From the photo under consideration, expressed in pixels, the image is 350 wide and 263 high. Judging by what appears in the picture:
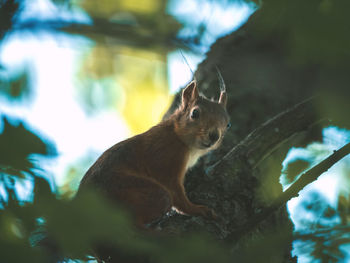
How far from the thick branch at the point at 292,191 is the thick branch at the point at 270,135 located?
122cm

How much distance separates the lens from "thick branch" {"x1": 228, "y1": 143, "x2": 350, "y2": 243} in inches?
75.5

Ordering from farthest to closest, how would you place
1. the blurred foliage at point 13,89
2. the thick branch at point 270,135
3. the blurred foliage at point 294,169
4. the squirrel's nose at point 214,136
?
the squirrel's nose at point 214,136 < the thick branch at point 270,135 < the blurred foliage at point 294,169 < the blurred foliage at point 13,89

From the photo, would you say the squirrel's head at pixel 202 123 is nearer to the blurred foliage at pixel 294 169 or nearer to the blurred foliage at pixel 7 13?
the blurred foliage at pixel 294 169

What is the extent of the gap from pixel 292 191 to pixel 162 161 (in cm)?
182

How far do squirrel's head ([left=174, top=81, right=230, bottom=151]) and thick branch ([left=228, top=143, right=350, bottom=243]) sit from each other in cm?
166

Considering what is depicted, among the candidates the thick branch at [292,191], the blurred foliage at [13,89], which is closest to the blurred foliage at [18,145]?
the blurred foliage at [13,89]

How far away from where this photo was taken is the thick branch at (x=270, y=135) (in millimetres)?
3398

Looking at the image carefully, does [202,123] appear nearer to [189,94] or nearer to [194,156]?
[194,156]

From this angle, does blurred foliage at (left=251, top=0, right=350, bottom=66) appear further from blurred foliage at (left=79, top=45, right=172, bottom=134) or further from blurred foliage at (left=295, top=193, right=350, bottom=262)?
blurred foliage at (left=79, top=45, right=172, bottom=134)

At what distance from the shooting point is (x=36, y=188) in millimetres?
1034

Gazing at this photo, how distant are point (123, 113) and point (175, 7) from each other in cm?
426

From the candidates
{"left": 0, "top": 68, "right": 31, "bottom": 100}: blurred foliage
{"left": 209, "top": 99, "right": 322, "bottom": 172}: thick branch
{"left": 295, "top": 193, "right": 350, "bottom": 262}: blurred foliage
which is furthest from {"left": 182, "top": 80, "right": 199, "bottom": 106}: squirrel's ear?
{"left": 295, "top": 193, "right": 350, "bottom": 262}: blurred foliage

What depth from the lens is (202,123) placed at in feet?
13.0

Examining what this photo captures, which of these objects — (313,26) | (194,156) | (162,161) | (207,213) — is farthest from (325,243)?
(194,156)
